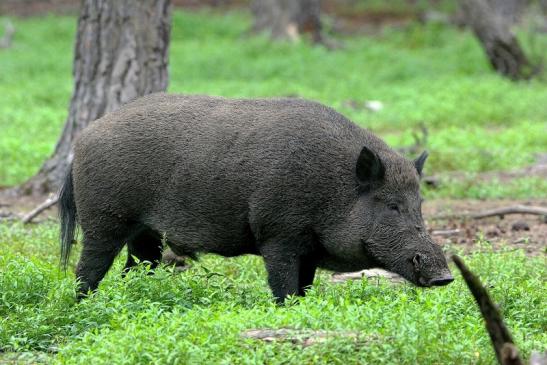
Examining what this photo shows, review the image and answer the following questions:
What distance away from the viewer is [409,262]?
252 inches

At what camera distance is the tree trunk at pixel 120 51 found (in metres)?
10.4

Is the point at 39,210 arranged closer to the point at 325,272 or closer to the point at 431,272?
the point at 325,272

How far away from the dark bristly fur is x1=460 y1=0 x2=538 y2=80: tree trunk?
13.1m

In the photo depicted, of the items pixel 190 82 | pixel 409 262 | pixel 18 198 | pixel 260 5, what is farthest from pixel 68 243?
pixel 260 5

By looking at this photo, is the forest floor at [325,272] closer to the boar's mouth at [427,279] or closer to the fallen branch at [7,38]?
the boar's mouth at [427,279]

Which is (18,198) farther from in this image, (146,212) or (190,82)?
(190,82)

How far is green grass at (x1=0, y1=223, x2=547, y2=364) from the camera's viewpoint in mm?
5246

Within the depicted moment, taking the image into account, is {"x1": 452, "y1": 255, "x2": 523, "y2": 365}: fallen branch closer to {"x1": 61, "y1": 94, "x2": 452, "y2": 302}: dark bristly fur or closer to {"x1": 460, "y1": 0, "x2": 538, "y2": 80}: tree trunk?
{"x1": 61, "y1": 94, "x2": 452, "y2": 302}: dark bristly fur

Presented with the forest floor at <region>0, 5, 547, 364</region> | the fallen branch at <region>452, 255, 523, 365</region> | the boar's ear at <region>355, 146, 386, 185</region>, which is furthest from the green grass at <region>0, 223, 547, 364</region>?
the boar's ear at <region>355, 146, 386, 185</region>

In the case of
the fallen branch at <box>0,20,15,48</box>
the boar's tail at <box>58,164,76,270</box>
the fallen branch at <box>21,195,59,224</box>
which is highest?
the boar's tail at <box>58,164,76,270</box>

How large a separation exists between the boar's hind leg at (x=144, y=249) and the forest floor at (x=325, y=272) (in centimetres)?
17

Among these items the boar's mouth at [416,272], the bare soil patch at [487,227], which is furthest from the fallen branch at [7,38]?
the boar's mouth at [416,272]

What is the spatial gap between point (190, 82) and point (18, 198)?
8633 millimetres

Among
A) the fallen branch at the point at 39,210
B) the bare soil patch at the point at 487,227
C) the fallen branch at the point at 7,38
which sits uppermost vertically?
the bare soil patch at the point at 487,227
